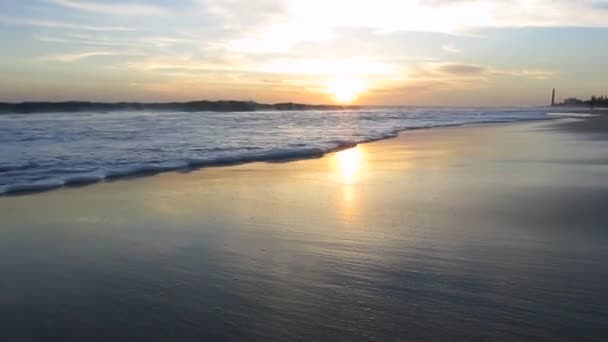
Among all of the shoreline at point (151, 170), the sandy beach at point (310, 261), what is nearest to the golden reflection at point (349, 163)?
the shoreline at point (151, 170)

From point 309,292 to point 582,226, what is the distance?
10.1 ft

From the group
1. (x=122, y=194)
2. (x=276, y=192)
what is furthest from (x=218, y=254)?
(x=122, y=194)

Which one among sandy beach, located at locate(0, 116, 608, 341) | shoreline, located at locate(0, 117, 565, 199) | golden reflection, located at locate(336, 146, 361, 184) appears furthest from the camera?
golden reflection, located at locate(336, 146, 361, 184)

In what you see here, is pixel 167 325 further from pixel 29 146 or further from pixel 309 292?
pixel 29 146

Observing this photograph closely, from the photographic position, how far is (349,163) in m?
9.81

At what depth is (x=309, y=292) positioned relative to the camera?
318 cm

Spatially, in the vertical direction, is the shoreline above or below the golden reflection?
below

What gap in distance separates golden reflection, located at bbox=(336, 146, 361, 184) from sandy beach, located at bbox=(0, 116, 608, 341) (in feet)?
2.08

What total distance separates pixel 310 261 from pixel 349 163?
6.12 metres

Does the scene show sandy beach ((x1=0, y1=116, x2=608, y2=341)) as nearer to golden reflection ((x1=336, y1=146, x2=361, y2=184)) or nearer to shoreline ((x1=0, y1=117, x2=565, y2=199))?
shoreline ((x1=0, y1=117, x2=565, y2=199))

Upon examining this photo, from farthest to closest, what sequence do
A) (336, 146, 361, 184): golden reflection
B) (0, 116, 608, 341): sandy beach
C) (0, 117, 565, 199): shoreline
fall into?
(336, 146, 361, 184): golden reflection, (0, 117, 565, 199): shoreline, (0, 116, 608, 341): sandy beach

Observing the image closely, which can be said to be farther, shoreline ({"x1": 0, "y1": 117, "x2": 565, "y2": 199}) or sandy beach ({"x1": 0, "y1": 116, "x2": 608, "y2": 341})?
shoreline ({"x1": 0, "y1": 117, "x2": 565, "y2": 199})

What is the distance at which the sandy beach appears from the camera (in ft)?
8.95

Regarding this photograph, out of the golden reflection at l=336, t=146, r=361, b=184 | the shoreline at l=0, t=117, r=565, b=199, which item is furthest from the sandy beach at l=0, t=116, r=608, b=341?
the golden reflection at l=336, t=146, r=361, b=184
